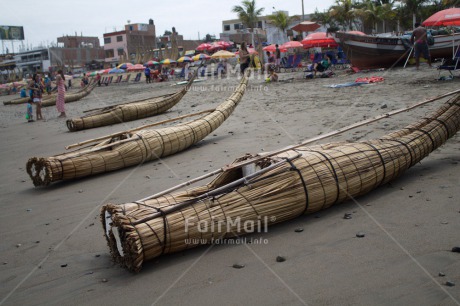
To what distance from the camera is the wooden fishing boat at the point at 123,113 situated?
37.5 ft

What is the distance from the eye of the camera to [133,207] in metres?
3.56

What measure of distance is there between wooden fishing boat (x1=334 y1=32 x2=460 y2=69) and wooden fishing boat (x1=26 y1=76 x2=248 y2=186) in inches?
492

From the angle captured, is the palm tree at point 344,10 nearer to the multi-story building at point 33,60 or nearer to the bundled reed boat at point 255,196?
the bundled reed boat at point 255,196

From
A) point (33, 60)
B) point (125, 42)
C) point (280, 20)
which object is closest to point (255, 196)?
point (280, 20)

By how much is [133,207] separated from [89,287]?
2.14 ft

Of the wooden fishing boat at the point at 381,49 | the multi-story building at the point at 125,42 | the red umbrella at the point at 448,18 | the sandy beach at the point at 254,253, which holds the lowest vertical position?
the sandy beach at the point at 254,253

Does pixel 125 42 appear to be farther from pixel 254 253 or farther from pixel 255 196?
pixel 254 253

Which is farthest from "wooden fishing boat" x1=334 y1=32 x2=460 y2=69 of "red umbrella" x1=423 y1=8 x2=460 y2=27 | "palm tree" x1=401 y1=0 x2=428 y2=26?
"palm tree" x1=401 y1=0 x2=428 y2=26

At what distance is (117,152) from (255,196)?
3.46 m

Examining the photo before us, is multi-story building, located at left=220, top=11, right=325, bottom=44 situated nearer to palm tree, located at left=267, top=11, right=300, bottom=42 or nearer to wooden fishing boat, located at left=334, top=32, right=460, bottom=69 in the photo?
palm tree, located at left=267, top=11, right=300, bottom=42

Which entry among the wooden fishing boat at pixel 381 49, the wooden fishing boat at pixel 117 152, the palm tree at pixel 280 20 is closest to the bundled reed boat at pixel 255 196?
the wooden fishing boat at pixel 117 152

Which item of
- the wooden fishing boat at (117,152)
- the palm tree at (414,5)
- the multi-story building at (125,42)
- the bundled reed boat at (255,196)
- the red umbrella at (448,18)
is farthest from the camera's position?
the multi-story building at (125,42)

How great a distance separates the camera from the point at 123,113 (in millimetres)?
11867

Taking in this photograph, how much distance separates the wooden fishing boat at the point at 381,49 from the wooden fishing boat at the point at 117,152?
492 inches
